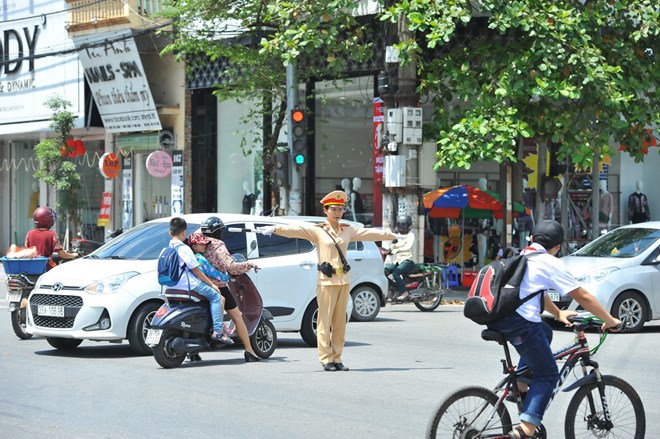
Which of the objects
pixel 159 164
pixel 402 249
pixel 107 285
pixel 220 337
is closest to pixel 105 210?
pixel 159 164

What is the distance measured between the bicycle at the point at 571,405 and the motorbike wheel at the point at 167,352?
17.8 ft

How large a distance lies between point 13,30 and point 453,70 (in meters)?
17.6

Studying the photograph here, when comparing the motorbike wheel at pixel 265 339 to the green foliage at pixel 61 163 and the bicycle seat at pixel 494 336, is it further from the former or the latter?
the green foliage at pixel 61 163

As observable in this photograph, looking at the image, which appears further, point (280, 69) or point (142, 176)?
point (142, 176)

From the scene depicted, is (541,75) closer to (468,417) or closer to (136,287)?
(136,287)

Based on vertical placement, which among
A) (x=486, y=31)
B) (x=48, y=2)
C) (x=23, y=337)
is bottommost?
(x=23, y=337)

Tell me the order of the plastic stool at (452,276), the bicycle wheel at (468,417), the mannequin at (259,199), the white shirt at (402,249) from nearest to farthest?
the bicycle wheel at (468,417) < the white shirt at (402,249) < the plastic stool at (452,276) < the mannequin at (259,199)

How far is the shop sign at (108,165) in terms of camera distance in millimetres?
32875

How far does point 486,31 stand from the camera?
2491cm

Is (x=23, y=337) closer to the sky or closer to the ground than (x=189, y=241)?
closer to the ground

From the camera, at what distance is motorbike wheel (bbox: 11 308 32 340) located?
14852mm

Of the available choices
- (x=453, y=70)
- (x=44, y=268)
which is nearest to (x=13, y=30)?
(x=453, y=70)

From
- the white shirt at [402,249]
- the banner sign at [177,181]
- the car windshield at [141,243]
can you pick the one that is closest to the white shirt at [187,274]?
the car windshield at [141,243]

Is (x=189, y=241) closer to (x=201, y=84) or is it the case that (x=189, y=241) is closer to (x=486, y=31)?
(x=486, y=31)
